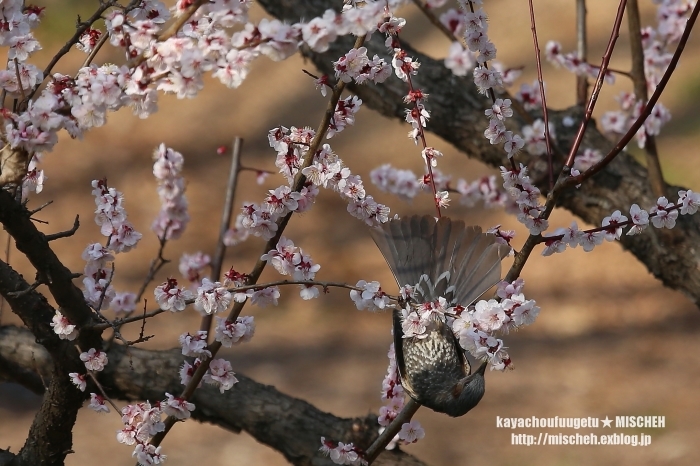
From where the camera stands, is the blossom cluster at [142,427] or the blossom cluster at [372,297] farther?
the blossom cluster at [142,427]

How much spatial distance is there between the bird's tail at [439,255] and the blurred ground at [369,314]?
1.66 meters

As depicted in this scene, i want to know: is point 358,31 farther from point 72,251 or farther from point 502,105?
point 72,251

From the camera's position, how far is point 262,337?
349 centimetres

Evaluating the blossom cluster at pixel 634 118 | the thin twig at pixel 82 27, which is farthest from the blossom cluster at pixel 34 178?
the blossom cluster at pixel 634 118

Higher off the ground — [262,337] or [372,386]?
[262,337]

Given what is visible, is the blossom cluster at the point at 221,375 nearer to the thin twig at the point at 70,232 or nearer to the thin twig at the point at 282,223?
the thin twig at the point at 282,223

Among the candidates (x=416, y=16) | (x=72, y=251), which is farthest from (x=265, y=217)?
(x=416, y=16)

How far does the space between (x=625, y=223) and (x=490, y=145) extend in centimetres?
88

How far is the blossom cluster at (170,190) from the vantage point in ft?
4.47

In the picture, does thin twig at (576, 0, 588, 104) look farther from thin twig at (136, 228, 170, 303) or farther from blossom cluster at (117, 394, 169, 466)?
blossom cluster at (117, 394, 169, 466)

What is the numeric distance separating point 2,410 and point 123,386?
179 cm

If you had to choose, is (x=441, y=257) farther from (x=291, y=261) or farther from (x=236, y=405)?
(x=236, y=405)

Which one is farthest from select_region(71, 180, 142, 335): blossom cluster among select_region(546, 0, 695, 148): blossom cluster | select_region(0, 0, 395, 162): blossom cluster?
select_region(546, 0, 695, 148): blossom cluster

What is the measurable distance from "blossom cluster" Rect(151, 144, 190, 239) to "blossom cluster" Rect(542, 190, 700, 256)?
0.70 m
